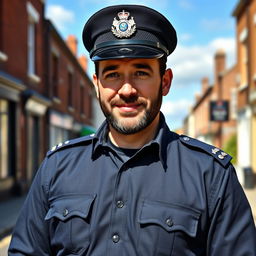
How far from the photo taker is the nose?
201 centimetres

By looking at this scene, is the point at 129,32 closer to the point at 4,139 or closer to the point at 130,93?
the point at 130,93

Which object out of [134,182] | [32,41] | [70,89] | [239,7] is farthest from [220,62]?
[134,182]

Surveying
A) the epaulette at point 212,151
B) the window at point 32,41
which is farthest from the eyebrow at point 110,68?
the window at point 32,41

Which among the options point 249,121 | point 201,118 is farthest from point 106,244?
point 201,118

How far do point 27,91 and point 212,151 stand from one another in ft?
44.3

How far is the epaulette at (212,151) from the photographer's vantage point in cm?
201

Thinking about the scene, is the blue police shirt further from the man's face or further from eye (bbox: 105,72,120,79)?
eye (bbox: 105,72,120,79)

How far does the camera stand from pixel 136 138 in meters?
2.10

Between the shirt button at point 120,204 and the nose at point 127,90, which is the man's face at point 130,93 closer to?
the nose at point 127,90

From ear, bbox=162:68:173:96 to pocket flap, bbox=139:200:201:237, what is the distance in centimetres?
56

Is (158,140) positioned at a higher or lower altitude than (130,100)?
lower

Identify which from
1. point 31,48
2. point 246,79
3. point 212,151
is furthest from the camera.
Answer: point 246,79

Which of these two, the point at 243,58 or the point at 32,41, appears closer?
the point at 32,41

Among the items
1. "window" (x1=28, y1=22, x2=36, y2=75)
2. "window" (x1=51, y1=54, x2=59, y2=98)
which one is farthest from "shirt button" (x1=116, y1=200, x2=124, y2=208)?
"window" (x1=51, y1=54, x2=59, y2=98)
